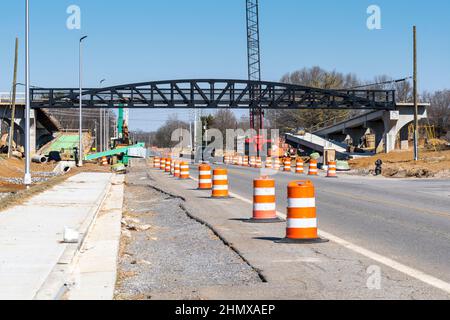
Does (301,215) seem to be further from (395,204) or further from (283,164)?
(283,164)

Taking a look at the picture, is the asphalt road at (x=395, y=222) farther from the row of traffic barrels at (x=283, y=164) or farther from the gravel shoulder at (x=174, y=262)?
the row of traffic barrels at (x=283, y=164)

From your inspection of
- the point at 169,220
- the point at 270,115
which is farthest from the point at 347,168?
the point at 270,115

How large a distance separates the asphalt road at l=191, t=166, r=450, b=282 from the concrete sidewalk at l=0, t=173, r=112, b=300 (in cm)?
481

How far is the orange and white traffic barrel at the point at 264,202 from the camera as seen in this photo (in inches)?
629

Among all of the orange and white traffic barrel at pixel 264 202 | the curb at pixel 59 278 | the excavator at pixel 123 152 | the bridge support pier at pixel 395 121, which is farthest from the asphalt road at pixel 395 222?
the bridge support pier at pixel 395 121

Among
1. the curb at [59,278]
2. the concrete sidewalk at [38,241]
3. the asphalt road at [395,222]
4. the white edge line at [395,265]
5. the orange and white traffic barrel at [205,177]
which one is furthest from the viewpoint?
the orange and white traffic barrel at [205,177]

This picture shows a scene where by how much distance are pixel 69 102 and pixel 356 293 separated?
230ft

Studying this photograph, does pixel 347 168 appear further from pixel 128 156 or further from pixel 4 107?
pixel 4 107

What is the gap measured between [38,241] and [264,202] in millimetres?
5356

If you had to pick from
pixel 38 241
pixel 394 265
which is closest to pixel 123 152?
pixel 38 241

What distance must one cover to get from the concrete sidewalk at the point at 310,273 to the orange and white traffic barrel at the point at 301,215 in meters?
0.29

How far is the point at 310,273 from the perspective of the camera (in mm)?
9750

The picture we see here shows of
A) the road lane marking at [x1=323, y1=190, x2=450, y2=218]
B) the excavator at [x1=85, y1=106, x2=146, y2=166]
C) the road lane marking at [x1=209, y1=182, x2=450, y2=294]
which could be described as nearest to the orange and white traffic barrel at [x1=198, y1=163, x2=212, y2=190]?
the road lane marking at [x1=323, y1=190, x2=450, y2=218]
